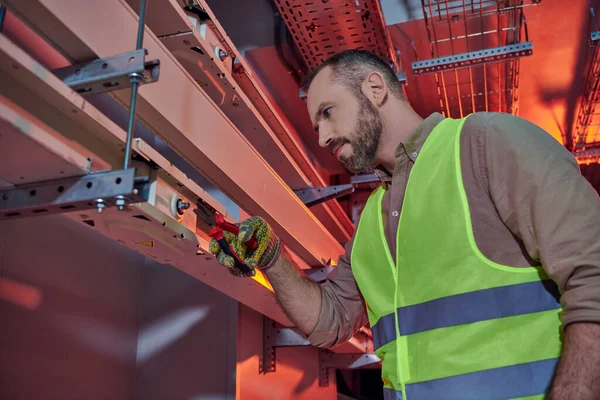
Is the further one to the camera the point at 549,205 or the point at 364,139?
the point at 364,139

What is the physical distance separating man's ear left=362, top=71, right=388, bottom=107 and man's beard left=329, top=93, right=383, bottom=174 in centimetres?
3

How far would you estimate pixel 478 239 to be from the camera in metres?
1.10

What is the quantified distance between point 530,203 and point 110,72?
74 centimetres

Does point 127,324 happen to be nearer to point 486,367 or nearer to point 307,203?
point 307,203

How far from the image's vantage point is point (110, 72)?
93 centimetres

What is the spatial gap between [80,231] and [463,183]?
1.27m

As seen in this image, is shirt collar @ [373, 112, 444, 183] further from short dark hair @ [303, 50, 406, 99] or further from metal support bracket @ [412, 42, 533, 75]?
metal support bracket @ [412, 42, 533, 75]

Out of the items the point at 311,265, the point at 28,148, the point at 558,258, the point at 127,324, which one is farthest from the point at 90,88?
the point at 311,265

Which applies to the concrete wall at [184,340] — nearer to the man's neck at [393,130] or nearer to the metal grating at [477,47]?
the man's neck at [393,130]

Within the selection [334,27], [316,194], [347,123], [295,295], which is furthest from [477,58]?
[295,295]

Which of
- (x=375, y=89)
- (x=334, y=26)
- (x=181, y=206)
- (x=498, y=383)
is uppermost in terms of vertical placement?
(x=334, y=26)

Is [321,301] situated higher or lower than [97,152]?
lower

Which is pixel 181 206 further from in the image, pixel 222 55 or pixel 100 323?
pixel 100 323

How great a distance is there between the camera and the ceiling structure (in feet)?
7.65
